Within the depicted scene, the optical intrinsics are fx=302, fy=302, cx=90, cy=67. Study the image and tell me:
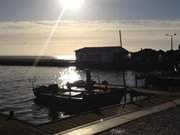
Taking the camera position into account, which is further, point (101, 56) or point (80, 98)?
point (101, 56)

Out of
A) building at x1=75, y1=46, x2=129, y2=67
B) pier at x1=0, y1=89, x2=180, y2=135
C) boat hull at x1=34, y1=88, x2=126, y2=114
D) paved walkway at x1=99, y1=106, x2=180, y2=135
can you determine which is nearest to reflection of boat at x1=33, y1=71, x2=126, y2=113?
boat hull at x1=34, y1=88, x2=126, y2=114

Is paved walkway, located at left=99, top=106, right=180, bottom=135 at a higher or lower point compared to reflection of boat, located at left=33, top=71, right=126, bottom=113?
higher

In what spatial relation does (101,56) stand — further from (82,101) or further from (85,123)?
(85,123)

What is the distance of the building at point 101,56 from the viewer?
8441 cm

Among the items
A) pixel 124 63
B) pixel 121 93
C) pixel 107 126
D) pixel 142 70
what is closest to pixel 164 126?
pixel 107 126

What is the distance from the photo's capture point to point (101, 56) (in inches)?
3442

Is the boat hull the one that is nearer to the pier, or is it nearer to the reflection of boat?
the reflection of boat

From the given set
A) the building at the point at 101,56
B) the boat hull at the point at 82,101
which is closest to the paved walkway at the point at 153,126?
the boat hull at the point at 82,101

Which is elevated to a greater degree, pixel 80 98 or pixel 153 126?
pixel 153 126

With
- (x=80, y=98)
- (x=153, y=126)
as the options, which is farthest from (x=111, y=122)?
(x=80, y=98)

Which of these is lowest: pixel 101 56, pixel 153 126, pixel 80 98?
pixel 80 98

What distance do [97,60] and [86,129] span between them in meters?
76.2

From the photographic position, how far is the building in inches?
3323

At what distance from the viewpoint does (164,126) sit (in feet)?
38.8
